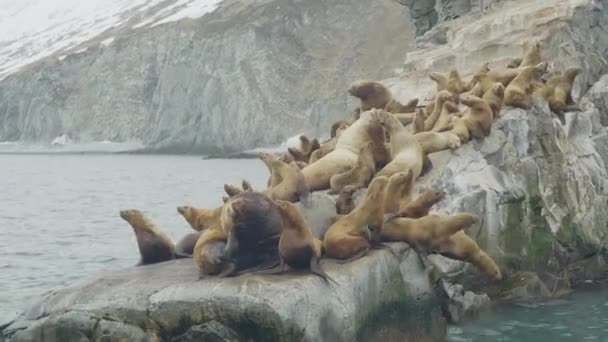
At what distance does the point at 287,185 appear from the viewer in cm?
1071

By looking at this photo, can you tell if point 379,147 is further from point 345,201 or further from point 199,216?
point 199,216

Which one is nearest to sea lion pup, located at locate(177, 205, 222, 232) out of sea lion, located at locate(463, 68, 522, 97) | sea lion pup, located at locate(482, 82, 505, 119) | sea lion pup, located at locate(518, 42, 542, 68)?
sea lion pup, located at locate(482, 82, 505, 119)

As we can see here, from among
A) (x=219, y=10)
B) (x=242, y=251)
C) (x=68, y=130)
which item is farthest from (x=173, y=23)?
(x=242, y=251)

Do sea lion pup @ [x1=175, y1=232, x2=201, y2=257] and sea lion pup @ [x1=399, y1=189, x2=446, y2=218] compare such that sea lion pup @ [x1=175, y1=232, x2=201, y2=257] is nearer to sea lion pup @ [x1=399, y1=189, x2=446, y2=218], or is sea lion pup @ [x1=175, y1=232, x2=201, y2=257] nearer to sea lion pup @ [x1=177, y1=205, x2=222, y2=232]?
sea lion pup @ [x1=177, y1=205, x2=222, y2=232]

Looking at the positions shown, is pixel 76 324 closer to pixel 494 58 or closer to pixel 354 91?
pixel 354 91

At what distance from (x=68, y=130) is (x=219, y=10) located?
2219 cm

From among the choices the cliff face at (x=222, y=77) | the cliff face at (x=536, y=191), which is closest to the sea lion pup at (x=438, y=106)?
the cliff face at (x=536, y=191)

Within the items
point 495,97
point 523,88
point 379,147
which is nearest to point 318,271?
point 379,147

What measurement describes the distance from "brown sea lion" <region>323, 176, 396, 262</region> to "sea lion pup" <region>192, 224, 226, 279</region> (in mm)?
1130

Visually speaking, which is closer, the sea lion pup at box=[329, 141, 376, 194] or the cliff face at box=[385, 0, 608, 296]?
the sea lion pup at box=[329, 141, 376, 194]

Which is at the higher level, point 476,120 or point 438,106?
point 438,106

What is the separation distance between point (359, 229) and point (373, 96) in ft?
20.1

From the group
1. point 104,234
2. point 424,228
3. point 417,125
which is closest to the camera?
point 424,228

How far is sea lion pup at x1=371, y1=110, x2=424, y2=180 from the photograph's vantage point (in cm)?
1119
